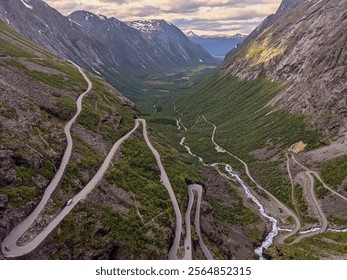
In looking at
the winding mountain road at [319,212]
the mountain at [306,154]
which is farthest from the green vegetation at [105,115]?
the winding mountain road at [319,212]

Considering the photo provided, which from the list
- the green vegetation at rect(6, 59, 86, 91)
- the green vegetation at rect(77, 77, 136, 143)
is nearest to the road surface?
the green vegetation at rect(77, 77, 136, 143)

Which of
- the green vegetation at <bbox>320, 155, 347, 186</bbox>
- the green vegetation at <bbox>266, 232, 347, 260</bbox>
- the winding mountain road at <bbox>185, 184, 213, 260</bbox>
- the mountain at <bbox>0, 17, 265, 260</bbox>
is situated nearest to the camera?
the mountain at <bbox>0, 17, 265, 260</bbox>

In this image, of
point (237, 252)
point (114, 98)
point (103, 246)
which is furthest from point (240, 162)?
point (103, 246)

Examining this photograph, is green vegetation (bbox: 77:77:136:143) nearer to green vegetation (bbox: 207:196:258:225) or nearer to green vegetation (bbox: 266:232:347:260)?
green vegetation (bbox: 207:196:258:225)

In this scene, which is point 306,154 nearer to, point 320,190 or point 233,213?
point 320,190

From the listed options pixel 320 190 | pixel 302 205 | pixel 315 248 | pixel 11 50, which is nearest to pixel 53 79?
pixel 11 50

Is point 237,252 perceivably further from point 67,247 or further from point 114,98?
point 114,98

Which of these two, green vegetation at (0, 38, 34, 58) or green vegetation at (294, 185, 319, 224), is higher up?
green vegetation at (0, 38, 34, 58)
